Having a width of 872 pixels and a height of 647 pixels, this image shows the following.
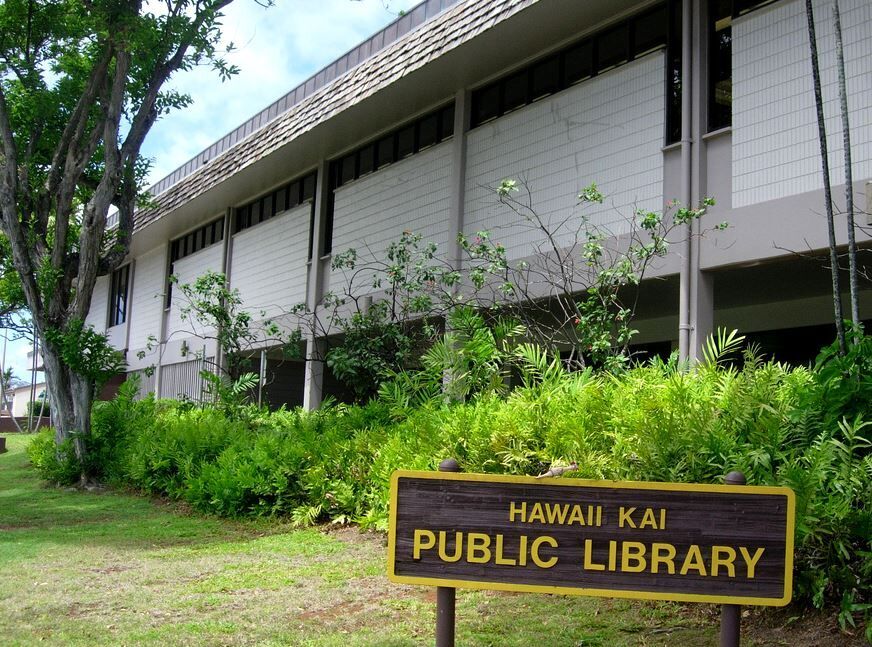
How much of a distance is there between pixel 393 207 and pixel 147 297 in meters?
14.5

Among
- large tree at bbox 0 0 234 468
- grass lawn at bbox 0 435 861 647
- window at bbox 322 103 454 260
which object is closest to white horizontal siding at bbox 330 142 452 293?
window at bbox 322 103 454 260

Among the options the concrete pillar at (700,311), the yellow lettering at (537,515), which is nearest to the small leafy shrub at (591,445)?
the concrete pillar at (700,311)

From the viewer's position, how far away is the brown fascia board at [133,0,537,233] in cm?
1234

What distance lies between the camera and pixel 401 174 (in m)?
16.3

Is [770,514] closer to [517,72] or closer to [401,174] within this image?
[517,72]

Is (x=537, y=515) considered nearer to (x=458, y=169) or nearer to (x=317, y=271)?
(x=458, y=169)

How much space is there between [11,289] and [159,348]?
4.73 m

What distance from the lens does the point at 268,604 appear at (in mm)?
6297

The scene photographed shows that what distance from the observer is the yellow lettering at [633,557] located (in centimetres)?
357

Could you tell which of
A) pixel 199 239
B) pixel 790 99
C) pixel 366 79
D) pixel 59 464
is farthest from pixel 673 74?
pixel 199 239

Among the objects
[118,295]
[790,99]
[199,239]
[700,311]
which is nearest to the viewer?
[790,99]

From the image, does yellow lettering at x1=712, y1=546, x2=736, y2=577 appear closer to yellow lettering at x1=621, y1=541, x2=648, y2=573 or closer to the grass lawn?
yellow lettering at x1=621, y1=541, x2=648, y2=573

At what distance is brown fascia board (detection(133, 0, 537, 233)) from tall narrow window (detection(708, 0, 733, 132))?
2230 mm

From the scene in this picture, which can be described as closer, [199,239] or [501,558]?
[501,558]
